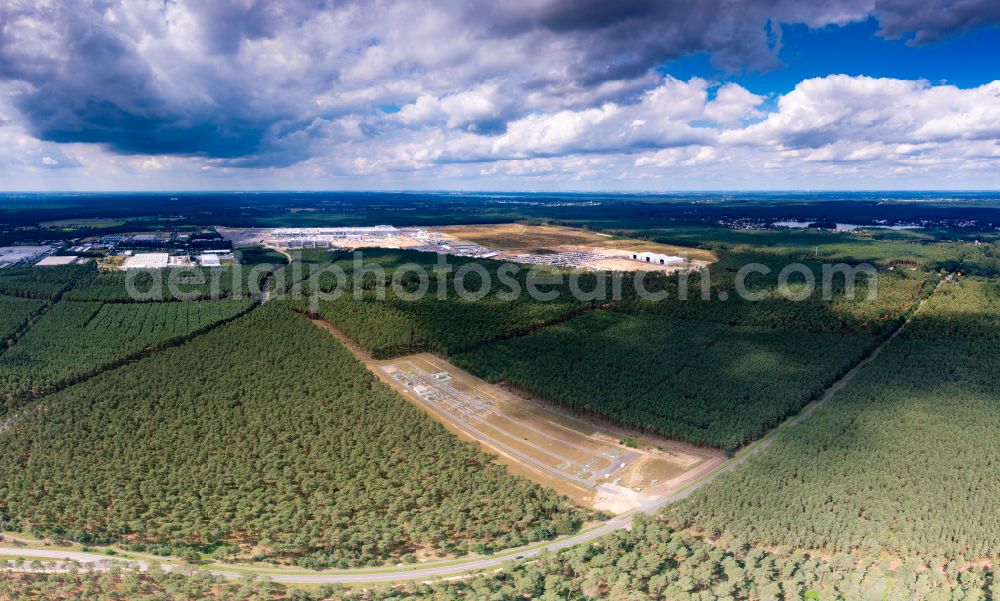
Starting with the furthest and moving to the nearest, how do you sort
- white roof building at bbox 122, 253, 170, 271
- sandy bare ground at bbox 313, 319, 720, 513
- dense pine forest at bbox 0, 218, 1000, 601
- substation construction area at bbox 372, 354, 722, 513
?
white roof building at bbox 122, 253, 170, 271, sandy bare ground at bbox 313, 319, 720, 513, substation construction area at bbox 372, 354, 722, 513, dense pine forest at bbox 0, 218, 1000, 601

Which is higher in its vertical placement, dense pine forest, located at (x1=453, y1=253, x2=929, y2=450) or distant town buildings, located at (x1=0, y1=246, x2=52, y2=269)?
distant town buildings, located at (x1=0, y1=246, x2=52, y2=269)

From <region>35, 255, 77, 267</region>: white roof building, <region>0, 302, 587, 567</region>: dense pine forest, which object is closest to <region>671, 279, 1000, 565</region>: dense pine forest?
<region>0, 302, 587, 567</region>: dense pine forest

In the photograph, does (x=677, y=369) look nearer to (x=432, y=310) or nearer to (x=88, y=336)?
(x=432, y=310)

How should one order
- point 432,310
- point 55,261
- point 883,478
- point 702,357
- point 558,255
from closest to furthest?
point 883,478 < point 702,357 < point 432,310 < point 55,261 < point 558,255

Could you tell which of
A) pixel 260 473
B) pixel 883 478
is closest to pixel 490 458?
pixel 260 473

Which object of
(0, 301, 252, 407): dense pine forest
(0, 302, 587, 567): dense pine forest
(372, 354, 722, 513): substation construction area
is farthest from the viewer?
(0, 301, 252, 407): dense pine forest

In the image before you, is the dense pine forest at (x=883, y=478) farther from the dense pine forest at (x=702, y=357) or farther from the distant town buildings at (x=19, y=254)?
the distant town buildings at (x=19, y=254)

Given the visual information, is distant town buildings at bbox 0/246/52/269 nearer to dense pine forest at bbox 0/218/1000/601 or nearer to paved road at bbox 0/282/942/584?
dense pine forest at bbox 0/218/1000/601
